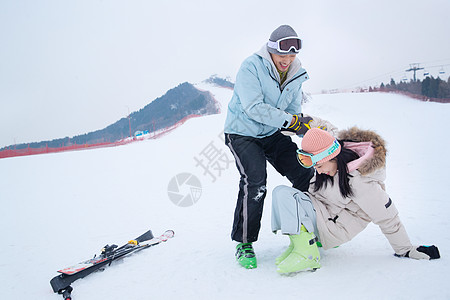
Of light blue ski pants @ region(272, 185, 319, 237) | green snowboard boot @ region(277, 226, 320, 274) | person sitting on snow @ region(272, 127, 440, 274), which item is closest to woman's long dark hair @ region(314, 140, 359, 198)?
person sitting on snow @ region(272, 127, 440, 274)

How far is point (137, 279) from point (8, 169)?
8583mm

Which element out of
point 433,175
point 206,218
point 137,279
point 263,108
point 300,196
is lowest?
point 433,175

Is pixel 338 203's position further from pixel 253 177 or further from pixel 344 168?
pixel 253 177

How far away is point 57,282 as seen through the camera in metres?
2.07

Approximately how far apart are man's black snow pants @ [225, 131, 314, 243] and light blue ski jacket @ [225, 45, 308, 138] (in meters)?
0.12

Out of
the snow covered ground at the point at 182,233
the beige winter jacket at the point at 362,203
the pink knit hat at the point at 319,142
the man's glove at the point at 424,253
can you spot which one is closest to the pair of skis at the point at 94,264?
the snow covered ground at the point at 182,233

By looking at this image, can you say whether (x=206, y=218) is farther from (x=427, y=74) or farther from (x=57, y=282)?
(x=427, y=74)

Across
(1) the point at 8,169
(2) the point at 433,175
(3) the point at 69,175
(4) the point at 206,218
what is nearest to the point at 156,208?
(4) the point at 206,218

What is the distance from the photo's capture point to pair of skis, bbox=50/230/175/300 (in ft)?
6.76

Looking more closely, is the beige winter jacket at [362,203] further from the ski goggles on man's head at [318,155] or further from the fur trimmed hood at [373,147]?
the ski goggles on man's head at [318,155]

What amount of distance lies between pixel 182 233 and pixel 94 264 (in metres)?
1.16

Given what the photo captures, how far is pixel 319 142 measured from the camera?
191 cm

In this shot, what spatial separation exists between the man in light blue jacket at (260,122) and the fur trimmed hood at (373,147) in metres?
0.38

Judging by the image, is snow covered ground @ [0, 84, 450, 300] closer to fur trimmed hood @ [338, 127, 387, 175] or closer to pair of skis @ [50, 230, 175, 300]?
pair of skis @ [50, 230, 175, 300]
